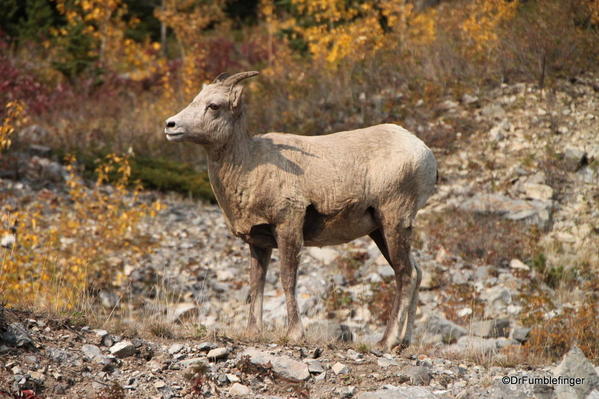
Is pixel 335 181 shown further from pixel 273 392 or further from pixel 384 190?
pixel 273 392

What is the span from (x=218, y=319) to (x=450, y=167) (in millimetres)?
6858

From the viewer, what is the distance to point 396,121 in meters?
16.1

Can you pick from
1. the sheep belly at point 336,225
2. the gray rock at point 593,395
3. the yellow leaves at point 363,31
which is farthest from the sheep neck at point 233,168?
the yellow leaves at point 363,31

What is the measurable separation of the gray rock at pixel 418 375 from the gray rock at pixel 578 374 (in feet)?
3.40

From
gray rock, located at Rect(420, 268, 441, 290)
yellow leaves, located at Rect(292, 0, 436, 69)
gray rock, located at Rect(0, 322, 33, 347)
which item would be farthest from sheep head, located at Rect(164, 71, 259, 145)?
yellow leaves, located at Rect(292, 0, 436, 69)

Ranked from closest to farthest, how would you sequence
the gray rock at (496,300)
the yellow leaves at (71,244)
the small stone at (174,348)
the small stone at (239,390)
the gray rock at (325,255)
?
the small stone at (239,390), the small stone at (174,348), the yellow leaves at (71,244), the gray rock at (496,300), the gray rock at (325,255)

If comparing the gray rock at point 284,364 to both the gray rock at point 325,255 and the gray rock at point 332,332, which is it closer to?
the gray rock at point 332,332

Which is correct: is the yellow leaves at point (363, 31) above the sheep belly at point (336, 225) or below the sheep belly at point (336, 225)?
above

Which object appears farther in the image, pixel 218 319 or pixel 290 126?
pixel 290 126

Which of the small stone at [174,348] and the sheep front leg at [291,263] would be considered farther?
the sheep front leg at [291,263]

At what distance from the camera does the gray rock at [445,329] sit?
9320 millimetres

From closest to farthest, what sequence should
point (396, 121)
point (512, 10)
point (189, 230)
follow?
point (189, 230)
point (396, 121)
point (512, 10)

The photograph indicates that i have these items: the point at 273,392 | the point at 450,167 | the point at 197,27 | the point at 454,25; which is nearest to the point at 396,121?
the point at 450,167

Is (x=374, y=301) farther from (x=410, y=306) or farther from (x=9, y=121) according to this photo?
(x=9, y=121)
